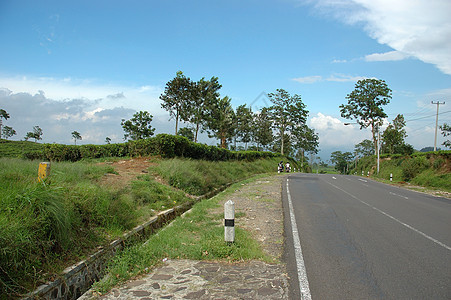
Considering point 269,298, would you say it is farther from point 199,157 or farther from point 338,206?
point 199,157

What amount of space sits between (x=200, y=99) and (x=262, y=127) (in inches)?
→ 968

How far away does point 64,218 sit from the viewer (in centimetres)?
503

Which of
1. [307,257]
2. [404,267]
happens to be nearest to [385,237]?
[404,267]

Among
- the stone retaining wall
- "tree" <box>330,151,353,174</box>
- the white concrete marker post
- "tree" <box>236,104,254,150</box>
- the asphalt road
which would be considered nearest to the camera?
the stone retaining wall

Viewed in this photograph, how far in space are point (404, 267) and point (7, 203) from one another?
646 centimetres

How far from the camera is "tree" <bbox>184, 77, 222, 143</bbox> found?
35562 millimetres

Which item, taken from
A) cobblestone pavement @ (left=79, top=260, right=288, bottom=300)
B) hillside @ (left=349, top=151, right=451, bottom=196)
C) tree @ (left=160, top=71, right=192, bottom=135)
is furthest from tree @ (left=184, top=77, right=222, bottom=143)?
cobblestone pavement @ (left=79, top=260, right=288, bottom=300)

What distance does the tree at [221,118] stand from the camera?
38.2 meters

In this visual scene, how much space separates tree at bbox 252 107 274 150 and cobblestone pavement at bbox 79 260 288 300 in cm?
5243

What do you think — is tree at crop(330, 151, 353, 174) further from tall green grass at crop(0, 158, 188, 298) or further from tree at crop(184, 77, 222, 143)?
tall green grass at crop(0, 158, 188, 298)

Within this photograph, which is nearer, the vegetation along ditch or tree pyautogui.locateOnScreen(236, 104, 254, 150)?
the vegetation along ditch

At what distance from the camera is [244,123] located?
50.1 m

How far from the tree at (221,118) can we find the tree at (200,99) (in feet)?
3.18

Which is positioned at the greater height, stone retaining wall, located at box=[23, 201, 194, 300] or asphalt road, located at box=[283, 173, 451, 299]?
asphalt road, located at box=[283, 173, 451, 299]
